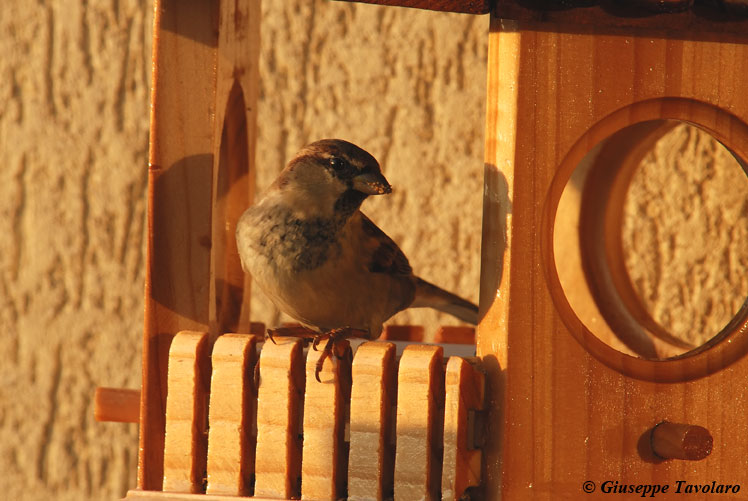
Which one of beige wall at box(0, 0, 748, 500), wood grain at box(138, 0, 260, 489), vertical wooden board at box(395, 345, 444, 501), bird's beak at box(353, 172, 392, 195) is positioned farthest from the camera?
beige wall at box(0, 0, 748, 500)

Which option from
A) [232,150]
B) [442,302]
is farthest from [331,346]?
[442,302]

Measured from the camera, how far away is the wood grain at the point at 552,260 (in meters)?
1.12

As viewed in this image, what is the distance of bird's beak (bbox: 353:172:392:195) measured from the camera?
136 centimetres

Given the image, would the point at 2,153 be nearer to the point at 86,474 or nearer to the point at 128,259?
the point at 128,259

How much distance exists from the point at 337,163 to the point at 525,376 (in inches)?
17.7

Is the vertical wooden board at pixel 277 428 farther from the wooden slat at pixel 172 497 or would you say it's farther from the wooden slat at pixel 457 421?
the wooden slat at pixel 457 421

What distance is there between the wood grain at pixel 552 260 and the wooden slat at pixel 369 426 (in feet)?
0.43

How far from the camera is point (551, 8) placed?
3.62 ft

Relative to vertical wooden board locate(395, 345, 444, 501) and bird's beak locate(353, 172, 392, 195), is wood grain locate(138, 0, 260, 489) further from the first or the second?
vertical wooden board locate(395, 345, 444, 501)

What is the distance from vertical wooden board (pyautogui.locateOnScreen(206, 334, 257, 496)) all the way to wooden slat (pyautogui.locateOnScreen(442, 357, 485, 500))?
0.78 ft

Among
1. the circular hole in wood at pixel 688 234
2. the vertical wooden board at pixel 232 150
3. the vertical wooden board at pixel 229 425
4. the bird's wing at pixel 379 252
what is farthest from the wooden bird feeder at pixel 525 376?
the circular hole in wood at pixel 688 234

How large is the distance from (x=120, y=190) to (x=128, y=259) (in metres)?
0.15

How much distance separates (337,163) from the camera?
4.58ft

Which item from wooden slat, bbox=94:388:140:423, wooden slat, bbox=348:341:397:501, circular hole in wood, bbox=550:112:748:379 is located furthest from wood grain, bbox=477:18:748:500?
circular hole in wood, bbox=550:112:748:379
